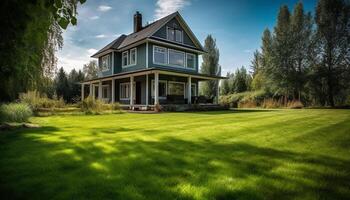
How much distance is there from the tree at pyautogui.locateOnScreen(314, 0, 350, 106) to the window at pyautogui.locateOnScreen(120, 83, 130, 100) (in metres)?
20.8

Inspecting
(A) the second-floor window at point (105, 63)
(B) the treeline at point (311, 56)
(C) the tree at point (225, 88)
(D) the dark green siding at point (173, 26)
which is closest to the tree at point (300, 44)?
(B) the treeline at point (311, 56)

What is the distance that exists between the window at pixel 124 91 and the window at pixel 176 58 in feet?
16.6

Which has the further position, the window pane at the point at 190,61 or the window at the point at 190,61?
the window pane at the point at 190,61

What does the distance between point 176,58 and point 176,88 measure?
9.43ft

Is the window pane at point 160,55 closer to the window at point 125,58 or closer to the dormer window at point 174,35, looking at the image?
the dormer window at point 174,35

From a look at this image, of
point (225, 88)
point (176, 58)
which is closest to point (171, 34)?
point (176, 58)

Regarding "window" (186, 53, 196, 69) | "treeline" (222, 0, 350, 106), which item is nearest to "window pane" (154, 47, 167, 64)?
"window" (186, 53, 196, 69)

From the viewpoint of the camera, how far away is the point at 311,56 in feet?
87.0

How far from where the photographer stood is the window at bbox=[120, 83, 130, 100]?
22.7m

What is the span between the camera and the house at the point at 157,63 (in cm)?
1983

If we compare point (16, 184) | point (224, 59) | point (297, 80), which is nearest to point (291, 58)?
point (297, 80)

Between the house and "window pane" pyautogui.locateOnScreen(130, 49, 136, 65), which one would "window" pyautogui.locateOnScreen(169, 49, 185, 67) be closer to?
the house

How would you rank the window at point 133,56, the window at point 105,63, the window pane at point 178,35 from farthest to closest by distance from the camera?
the window at point 105,63, the window pane at point 178,35, the window at point 133,56

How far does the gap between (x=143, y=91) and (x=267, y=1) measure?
1248 centimetres
